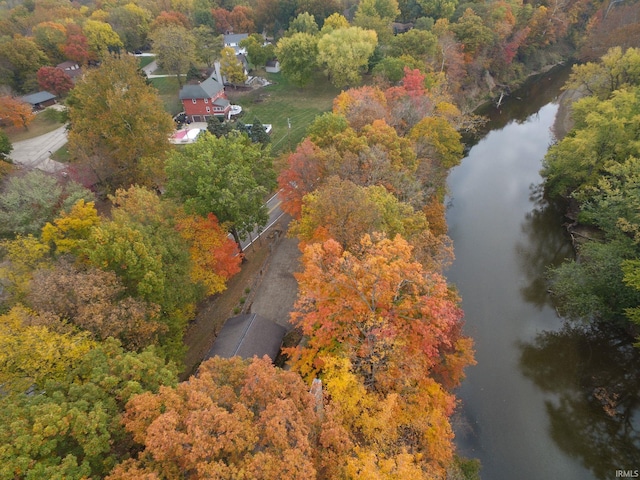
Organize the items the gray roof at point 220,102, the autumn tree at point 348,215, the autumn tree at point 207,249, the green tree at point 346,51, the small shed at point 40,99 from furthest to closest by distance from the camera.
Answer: the small shed at point 40,99
the green tree at point 346,51
the gray roof at point 220,102
the autumn tree at point 207,249
the autumn tree at point 348,215

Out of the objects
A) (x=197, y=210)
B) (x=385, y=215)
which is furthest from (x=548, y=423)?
(x=197, y=210)

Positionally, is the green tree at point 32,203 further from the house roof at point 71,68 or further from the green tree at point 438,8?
the green tree at point 438,8

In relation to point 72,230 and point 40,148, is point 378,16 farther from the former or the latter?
point 72,230

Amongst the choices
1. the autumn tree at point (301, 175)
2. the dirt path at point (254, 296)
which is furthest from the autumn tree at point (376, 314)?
the autumn tree at point (301, 175)

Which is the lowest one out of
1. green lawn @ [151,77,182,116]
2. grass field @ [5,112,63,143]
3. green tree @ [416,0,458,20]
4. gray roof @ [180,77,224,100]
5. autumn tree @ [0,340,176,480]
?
grass field @ [5,112,63,143]

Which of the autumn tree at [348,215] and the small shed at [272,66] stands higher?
the autumn tree at [348,215]

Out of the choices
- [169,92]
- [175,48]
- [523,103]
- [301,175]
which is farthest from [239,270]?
[523,103]

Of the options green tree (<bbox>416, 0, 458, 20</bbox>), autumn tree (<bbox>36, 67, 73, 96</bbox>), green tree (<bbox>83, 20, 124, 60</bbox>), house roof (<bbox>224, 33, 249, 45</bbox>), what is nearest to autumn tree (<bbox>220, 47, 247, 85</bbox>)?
house roof (<bbox>224, 33, 249, 45</bbox>)

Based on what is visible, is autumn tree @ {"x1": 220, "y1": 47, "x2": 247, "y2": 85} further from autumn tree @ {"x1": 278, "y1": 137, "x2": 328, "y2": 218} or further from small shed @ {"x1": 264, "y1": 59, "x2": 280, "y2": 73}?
autumn tree @ {"x1": 278, "y1": 137, "x2": 328, "y2": 218}
